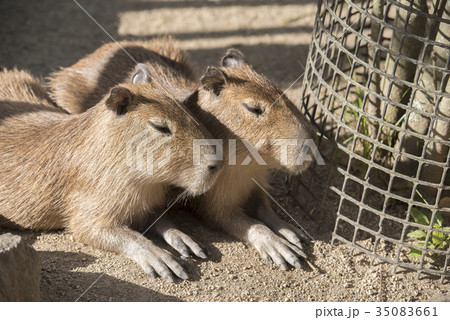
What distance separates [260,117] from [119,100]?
0.96 metres

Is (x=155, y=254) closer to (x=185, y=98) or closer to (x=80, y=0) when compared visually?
(x=185, y=98)

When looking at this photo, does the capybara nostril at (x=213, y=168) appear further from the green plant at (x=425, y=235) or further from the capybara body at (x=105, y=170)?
the green plant at (x=425, y=235)

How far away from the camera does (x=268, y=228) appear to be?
4.84m

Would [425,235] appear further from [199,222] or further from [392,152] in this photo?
[199,222]

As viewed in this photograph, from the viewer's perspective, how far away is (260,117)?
438 centimetres

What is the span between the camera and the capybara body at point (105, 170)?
4.22 m

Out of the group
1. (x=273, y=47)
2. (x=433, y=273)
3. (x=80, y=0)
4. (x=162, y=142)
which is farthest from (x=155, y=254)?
(x=80, y=0)

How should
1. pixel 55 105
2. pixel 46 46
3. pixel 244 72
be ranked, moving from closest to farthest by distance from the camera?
pixel 244 72
pixel 55 105
pixel 46 46

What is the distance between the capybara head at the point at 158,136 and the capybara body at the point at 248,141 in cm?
26

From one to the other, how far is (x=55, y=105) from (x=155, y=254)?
2.09 m

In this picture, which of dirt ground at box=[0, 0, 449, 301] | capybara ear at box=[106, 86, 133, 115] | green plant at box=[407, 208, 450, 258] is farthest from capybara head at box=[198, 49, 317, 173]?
green plant at box=[407, 208, 450, 258]

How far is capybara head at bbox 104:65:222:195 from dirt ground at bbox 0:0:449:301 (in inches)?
26.6

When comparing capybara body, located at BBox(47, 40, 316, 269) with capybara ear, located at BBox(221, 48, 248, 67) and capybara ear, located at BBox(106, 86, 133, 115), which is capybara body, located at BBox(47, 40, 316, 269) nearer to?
capybara ear, located at BBox(221, 48, 248, 67)

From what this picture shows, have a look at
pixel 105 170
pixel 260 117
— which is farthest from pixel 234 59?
pixel 105 170
